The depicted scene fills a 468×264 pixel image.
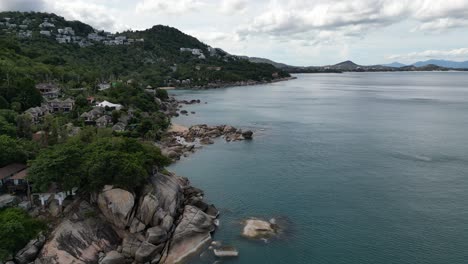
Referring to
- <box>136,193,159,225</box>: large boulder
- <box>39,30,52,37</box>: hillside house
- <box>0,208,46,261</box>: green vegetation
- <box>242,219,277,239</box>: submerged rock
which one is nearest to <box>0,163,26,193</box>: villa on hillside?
<box>0,208,46,261</box>: green vegetation

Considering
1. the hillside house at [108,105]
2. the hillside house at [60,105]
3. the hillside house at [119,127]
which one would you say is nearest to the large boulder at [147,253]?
the hillside house at [119,127]

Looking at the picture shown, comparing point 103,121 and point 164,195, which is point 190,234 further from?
point 103,121

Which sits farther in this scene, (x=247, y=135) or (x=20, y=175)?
(x=247, y=135)

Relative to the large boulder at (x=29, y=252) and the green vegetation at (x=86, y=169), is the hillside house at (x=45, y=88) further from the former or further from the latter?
the large boulder at (x=29, y=252)

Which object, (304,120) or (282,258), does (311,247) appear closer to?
(282,258)

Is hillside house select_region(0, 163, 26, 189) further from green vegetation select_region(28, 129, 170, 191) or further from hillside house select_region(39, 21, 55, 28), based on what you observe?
hillside house select_region(39, 21, 55, 28)

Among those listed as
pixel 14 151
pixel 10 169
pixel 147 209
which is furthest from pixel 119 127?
pixel 147 209
